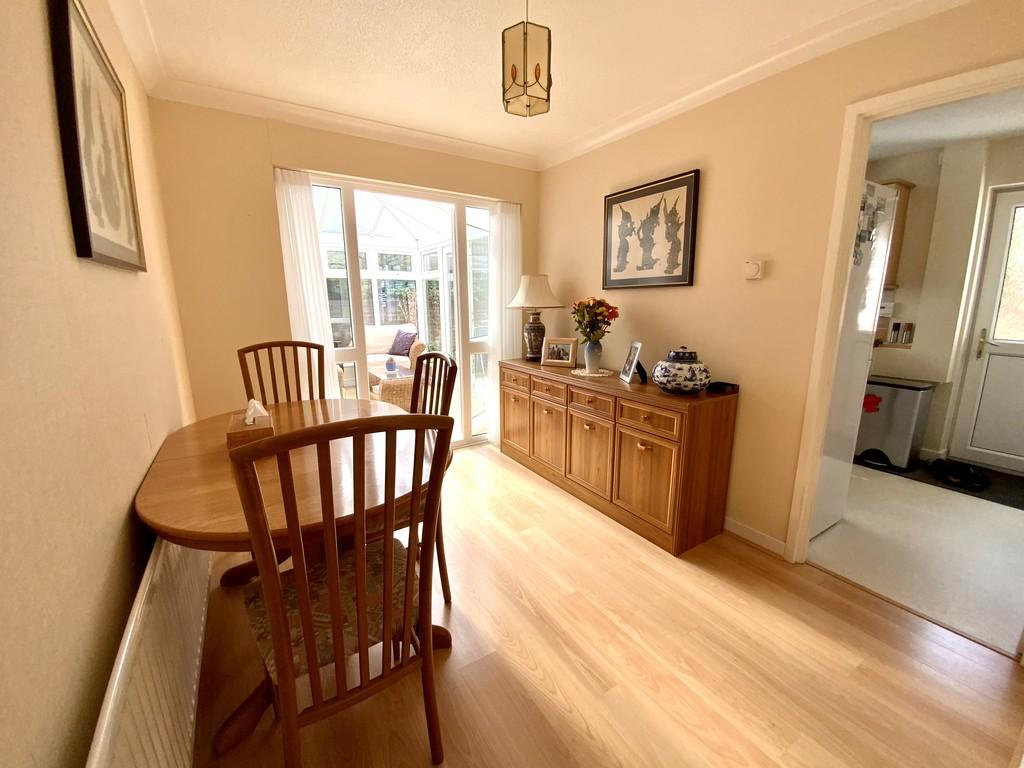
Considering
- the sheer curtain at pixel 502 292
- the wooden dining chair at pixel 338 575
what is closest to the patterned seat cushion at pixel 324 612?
the wooden dining chair at pixel 338 575

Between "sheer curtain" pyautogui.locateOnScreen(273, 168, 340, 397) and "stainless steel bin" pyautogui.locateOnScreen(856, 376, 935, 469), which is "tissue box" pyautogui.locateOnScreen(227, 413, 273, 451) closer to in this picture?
"sheer curtain" pyautogui.locateOnScreen(273, 168, 340, 397)

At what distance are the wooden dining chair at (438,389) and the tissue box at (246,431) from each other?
0.68 m

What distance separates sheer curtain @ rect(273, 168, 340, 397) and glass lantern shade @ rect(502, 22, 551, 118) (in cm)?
182

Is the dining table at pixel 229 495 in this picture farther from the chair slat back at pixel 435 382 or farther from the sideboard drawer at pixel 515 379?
the sideboard drawer at pixel 515 379

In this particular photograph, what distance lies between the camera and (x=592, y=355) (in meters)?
2.70

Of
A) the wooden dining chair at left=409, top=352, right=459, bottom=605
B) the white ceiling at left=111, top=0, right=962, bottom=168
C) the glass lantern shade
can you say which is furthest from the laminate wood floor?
the white ceiling at left=111, top=0, right=962, bottom=168

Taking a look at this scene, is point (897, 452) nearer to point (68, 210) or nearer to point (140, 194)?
point (68, 210)

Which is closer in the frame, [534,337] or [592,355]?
[592,355]

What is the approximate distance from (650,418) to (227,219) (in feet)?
8.85

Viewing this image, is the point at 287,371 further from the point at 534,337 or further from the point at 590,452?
the point at 590,452

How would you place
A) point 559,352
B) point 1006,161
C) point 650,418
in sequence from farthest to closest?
point 559,352 → point 1006,161 → point 650,418

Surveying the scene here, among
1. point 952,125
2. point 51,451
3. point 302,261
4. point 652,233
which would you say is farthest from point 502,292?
point 952,125

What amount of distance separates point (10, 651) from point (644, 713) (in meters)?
1.53

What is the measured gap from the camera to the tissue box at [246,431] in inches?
53.9
